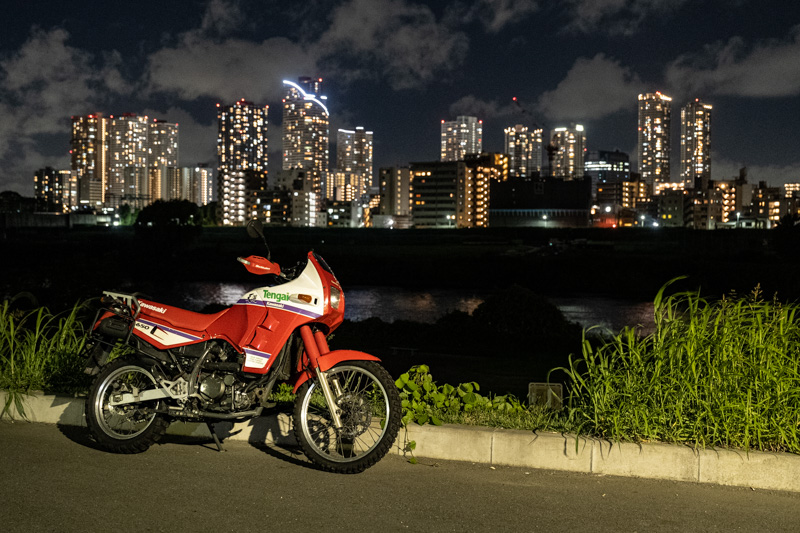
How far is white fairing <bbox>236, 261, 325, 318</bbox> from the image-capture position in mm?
5359

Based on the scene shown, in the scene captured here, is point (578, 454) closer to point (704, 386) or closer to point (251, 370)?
point (704, 386)

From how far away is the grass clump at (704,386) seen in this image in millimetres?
5215

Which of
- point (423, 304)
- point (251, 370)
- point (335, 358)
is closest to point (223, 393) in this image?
point (251, 370)

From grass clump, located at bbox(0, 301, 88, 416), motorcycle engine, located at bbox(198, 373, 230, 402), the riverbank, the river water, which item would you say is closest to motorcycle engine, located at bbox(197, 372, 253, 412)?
motorcycle engine, located at bbox(198, 373, 230, 402)

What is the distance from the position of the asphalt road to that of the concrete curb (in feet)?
0.31

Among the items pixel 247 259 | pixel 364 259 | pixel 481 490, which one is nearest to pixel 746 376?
pixel 481 490

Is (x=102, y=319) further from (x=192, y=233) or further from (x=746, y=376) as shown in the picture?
(x=192, y=233)

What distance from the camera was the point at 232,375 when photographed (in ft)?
18.3

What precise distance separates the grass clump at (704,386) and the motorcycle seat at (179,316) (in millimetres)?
2660

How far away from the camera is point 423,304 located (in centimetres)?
4312

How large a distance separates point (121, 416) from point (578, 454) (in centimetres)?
328

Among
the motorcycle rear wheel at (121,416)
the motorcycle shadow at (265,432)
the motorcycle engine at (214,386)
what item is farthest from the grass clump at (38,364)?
the motorcycle engine at (214,386)

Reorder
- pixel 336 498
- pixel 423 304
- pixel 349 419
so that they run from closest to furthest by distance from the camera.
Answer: pixel 336 498 → pixel 349 419 → pixel 423 304

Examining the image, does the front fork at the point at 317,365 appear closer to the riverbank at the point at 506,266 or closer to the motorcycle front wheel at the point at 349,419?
the motorcycle front wheel at the point at 349,419
